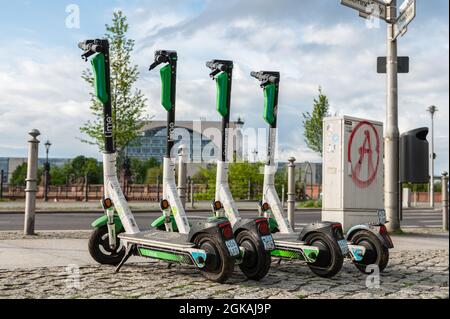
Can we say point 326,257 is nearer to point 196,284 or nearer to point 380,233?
point 380,233

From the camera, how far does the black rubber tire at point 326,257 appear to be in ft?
19.0

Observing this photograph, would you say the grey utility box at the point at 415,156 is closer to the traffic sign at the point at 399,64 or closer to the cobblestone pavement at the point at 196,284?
the cobblestone pavement at the point at 196,284

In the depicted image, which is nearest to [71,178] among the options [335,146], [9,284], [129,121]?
[129,121]

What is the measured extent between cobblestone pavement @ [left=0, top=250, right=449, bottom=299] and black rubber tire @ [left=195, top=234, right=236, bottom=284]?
0.32ft

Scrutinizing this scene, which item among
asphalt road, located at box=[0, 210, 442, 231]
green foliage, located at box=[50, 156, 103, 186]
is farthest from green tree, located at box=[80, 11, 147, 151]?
green foliage, located at box=[50, 156, 103, 186]

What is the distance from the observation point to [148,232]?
20.0ft

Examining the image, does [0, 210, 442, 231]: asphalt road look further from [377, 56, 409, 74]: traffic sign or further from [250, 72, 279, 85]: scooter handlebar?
[250, 72, 279, 85]: scooter handlebar

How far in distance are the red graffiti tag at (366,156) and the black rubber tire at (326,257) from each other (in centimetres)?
433

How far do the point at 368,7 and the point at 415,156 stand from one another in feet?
12.6

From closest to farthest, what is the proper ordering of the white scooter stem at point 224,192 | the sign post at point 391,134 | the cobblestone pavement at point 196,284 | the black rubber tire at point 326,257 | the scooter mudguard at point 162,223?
the cobblestone pavement at point 196,284, the black rubber tire at point 326,257, the scooter mudguard at point 162,223, the white scooter stem at point 224,192, the sign post at point 391,134

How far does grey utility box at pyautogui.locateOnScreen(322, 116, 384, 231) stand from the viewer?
10031 millimetres

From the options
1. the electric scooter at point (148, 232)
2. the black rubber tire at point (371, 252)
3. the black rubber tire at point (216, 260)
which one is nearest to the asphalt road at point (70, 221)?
the electric scooter at point (148, 232)
